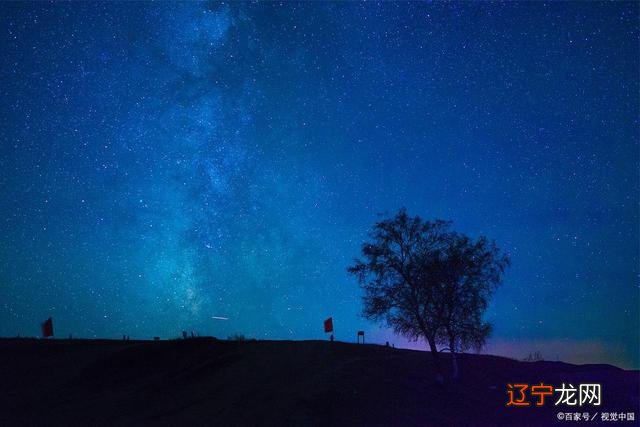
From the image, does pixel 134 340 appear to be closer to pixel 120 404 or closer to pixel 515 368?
pixel 120 404

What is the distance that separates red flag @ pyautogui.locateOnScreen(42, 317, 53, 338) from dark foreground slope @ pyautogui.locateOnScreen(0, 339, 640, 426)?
1.33 meters

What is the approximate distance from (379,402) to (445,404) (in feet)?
17.3

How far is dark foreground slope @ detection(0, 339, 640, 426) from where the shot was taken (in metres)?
29.0

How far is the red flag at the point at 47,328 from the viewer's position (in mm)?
52950

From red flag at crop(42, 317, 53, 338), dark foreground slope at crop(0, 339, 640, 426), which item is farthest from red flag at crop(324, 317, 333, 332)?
red flag at crop(42, 317, 53, 338)

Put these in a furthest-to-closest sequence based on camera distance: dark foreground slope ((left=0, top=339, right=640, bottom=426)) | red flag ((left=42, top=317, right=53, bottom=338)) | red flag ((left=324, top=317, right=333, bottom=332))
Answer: red flag ((left=42, top=317, right=53, bottom=338)), red flag ((left=324, top=317, right=333, bottom=332)), dark foreground slope ((left=0, top=339, right=640, bottom=426))

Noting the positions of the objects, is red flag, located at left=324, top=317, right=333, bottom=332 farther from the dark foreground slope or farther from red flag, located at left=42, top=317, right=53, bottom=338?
red flag, located at left=42, top=317, right=53, bottom=338

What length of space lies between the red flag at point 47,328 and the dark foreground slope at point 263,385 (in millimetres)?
1326

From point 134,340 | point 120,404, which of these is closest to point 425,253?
point 120,404

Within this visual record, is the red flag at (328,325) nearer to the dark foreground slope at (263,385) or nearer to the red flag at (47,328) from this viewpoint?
the dark foreground slope at (263,385)

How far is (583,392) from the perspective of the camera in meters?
38.5

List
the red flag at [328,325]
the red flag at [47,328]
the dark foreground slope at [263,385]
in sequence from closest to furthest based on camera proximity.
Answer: the dark foreground slope at [263,385], the red flag at [328,325], the red flag at [47,328]

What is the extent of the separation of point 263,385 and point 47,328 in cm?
3187

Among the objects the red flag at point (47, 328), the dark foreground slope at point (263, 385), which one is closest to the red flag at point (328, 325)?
the dark foreground slope at point (263, 385)
